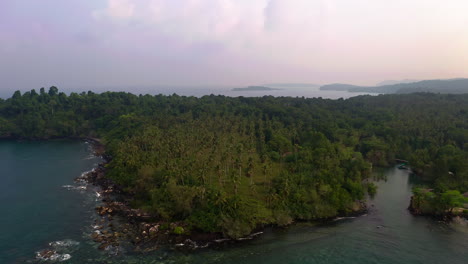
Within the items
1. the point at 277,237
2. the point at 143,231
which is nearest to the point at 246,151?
the point at 277,237

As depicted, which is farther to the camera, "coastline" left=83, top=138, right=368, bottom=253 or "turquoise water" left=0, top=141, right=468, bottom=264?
"coastline" left=83, top=138, right=368, bottom=253

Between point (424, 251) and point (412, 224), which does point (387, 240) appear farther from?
point (412, 224)

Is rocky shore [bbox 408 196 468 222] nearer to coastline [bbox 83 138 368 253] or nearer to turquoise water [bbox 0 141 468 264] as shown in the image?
turquoise water [bbox 0 141 468 264]

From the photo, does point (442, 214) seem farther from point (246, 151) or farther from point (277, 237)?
point (246, 151)

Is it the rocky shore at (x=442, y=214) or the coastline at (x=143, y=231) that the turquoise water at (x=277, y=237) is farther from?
the rocky shore at (x=442, y=214)

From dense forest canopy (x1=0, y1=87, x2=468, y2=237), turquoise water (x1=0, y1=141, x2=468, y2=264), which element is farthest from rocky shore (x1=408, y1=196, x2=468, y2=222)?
dense forest canopy (x1=0, y1=87, x2=468, y2=237)

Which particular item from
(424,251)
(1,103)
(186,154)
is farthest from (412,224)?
(1,103)
